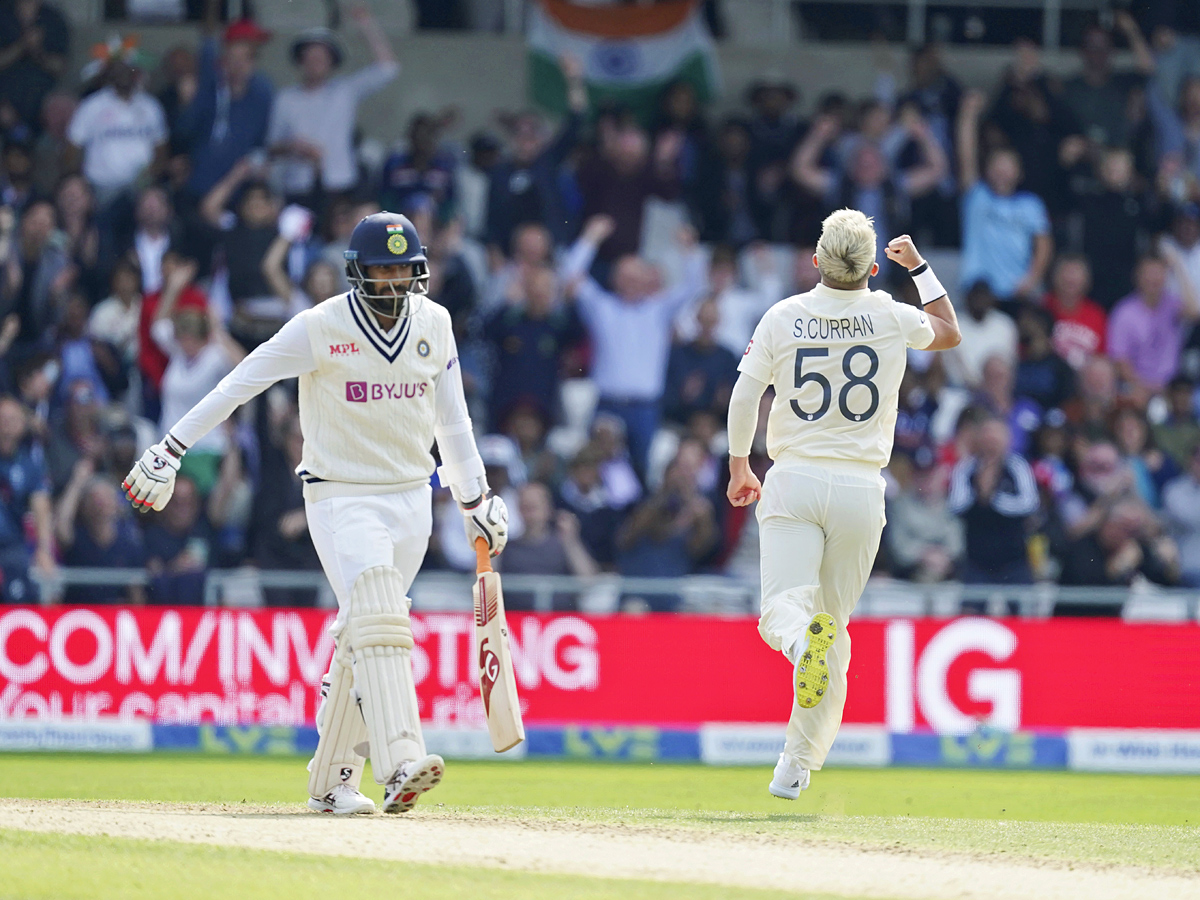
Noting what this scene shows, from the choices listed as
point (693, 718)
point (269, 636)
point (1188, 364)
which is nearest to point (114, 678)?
point (269, 636)

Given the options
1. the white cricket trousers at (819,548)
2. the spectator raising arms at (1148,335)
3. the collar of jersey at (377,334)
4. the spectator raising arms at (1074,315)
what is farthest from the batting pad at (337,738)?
the spectator raising arms at (1148,335)

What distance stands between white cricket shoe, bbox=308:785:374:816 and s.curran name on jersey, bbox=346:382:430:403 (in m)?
1.62

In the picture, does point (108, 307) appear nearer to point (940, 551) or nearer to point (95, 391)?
point (95, 391)

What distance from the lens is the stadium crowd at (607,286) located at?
576 inches

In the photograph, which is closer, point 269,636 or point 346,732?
point 346,732

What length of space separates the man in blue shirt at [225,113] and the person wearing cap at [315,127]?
0.16m

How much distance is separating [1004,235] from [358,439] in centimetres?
1069

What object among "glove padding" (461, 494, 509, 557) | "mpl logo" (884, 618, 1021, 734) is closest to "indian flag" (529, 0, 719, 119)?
"mpl logo" (884, 618, 1021, 734)

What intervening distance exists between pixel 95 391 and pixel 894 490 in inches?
260

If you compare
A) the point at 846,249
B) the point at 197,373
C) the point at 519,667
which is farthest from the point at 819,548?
the point at 197,373

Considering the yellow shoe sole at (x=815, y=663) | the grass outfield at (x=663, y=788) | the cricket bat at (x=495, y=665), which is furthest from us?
the grass outfield at (x=663, y=788)

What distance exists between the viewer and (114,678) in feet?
42.5

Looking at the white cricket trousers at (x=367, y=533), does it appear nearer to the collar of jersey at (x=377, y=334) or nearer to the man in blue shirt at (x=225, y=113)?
the collar of jersey at (x=377, y=334)

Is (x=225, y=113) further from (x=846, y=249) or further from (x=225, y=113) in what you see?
(x=846, y=249)
